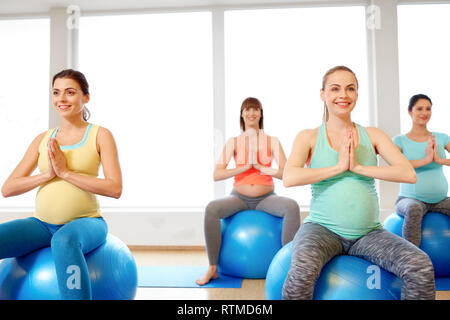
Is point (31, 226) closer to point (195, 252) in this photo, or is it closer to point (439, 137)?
point (195, 252)

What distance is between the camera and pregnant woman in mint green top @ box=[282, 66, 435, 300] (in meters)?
Answer: 1.13

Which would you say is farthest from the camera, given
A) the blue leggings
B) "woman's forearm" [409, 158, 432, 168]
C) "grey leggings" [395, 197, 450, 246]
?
"woman's forearm" [409, 158, 432, 168]

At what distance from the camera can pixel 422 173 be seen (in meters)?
2.40

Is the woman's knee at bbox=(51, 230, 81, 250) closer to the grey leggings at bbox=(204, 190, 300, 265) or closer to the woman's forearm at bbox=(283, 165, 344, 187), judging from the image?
the woman's forearm at bbox=(283, 165, 344, 187)

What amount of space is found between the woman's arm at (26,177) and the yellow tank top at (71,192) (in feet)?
0.14

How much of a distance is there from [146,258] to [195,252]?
0.50 meters

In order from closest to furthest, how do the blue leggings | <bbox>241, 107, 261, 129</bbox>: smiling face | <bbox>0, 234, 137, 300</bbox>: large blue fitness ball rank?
the blue leggings
<bbox>0, 234, 137, 300</bbox>: large blue fitness ball
<bbox>241, 107, 261, 129</bbox>: smiling face

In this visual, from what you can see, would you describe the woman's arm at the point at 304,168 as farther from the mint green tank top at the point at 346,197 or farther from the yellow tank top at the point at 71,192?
the yellow tank top at the point at 71,192

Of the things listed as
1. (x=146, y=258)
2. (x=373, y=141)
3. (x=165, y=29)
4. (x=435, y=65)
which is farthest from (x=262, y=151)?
(x=435, y=65)

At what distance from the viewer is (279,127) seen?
3.45m

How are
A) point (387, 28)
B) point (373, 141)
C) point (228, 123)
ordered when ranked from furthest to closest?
point (228, 123) < point (387, 28) < point (373, 141)

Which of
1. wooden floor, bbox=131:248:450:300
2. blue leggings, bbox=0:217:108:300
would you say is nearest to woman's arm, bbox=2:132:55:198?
blue leggings, bbox=0:217:108:300

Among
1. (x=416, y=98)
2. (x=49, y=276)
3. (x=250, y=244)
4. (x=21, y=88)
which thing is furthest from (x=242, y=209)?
(x=21, y=88)

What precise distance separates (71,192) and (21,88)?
9.20ft
